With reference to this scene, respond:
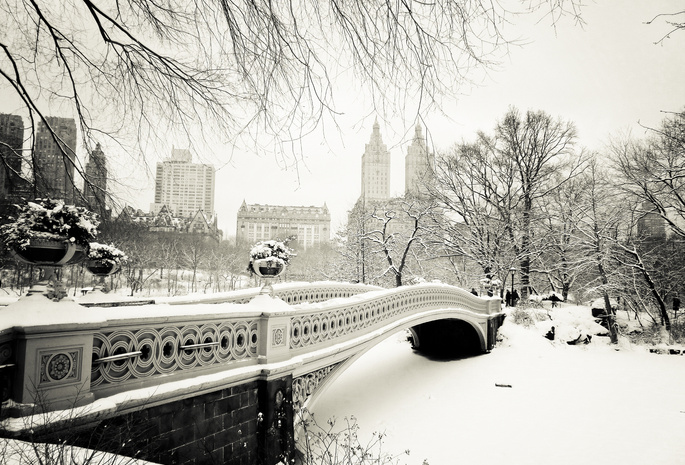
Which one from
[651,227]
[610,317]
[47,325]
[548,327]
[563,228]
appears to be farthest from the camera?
[563,228]

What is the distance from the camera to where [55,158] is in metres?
3.87

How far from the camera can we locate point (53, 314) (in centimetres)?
291

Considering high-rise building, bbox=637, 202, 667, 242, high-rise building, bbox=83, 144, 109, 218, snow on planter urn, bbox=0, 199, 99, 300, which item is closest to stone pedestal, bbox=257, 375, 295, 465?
snow on planter urn, bbox=0, 199, 99, 300

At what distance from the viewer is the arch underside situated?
23.8 ft

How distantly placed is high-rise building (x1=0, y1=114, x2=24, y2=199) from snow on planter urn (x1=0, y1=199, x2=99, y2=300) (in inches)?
30.7

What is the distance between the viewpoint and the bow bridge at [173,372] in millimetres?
2771

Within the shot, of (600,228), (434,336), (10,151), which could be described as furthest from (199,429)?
(600,228)

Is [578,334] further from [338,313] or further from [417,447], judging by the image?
[338,313]

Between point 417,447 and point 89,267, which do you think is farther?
point 417,447

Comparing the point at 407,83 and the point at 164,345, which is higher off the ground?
the point at 407,83

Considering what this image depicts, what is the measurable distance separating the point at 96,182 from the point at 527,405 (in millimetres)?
11168

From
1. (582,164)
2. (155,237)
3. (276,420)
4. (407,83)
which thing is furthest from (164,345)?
(155,237)

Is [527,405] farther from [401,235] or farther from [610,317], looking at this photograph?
[401,235]

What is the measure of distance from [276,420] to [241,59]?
4525mm
